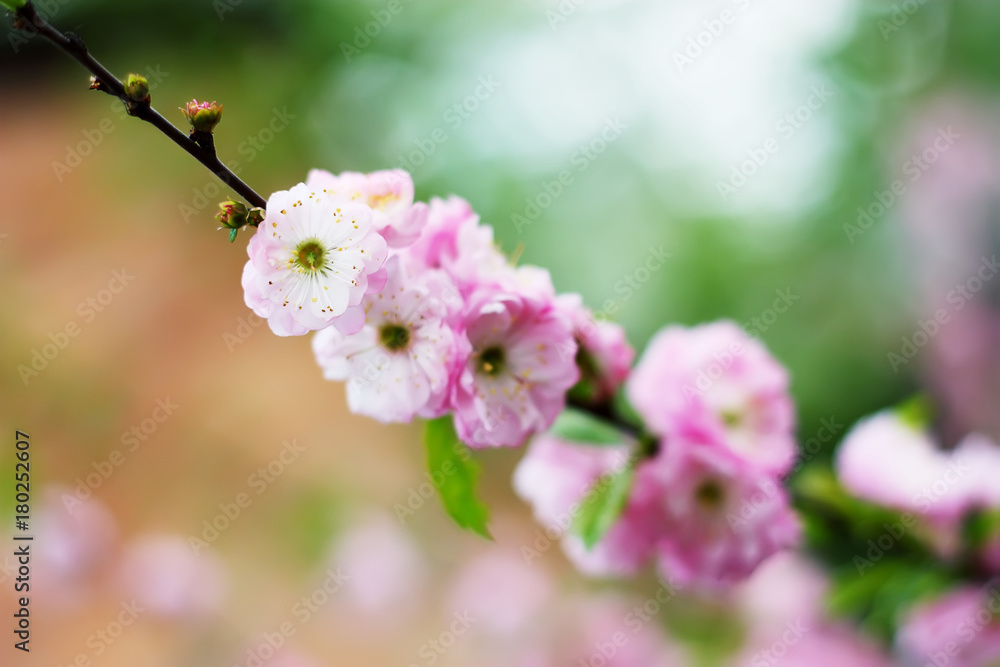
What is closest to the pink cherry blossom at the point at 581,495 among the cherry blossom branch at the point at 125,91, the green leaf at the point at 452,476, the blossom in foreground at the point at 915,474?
the green leaf at the point at 452,476

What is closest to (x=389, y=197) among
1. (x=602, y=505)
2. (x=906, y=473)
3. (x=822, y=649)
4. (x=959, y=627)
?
(x=602, y=505)

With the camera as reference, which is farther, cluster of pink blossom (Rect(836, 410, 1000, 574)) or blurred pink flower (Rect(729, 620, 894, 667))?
blurred pink flower (Rect(729, 620, 894, 667))

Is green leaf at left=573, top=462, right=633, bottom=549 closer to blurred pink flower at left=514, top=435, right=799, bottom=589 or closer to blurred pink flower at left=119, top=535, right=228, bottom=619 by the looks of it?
blurred pink flower at left=514, top=435, right=799, bottom=589

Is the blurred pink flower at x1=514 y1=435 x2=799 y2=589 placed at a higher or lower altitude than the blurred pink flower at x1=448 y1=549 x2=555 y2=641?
higher

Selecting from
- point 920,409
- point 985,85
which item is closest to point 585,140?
point 985,85

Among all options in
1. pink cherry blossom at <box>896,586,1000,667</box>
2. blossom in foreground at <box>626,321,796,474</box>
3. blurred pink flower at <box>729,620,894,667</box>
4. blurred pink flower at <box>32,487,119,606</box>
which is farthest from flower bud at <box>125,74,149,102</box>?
blurred pink flower at <box>729,620,894,667</box>

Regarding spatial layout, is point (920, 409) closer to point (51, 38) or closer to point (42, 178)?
point (51, 38)

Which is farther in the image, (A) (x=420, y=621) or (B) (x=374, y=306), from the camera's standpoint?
(A) (x=420, y=621)
